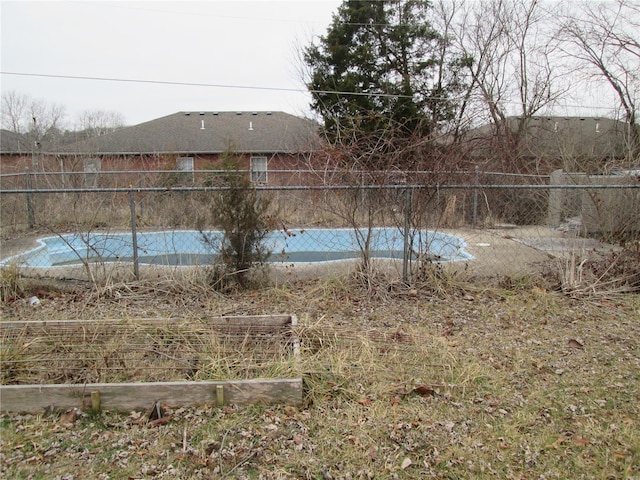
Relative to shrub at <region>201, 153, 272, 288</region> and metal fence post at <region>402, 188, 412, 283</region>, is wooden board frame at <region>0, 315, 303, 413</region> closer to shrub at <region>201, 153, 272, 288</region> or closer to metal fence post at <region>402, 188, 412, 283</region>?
shrub at <region>201, 153, 272, 288</region>

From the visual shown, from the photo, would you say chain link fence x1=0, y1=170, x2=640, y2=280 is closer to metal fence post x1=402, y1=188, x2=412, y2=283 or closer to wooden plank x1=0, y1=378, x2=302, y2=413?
metal fence post x1=402, y1=188, x2=412, y2=283

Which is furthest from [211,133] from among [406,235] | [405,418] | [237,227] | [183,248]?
[405,418]

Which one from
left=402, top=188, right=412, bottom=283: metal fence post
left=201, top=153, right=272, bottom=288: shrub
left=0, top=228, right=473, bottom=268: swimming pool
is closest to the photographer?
left=201, top=153, right=272, bottom=288: shrub

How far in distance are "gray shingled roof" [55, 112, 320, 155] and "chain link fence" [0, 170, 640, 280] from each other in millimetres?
11830

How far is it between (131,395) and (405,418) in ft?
5.44

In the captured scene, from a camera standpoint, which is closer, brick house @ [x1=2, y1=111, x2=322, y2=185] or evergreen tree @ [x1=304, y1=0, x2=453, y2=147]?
evergreen tree @ [x1=304, y1=0, x2=453, y2=147]

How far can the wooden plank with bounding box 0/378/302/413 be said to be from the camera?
2504mm

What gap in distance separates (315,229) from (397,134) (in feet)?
10.7

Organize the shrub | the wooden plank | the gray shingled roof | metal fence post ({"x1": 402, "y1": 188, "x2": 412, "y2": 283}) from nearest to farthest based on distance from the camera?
the wooden plank → the shrub → metal fence post ({"x1": 402, "y1": 188, "x2": 412, "y2": 283}) → the gray shingled roof

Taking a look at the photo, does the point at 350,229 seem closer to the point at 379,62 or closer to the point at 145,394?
the point at 145,394

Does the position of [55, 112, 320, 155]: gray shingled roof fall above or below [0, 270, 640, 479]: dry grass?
above

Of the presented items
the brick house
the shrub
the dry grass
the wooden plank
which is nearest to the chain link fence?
the shrub

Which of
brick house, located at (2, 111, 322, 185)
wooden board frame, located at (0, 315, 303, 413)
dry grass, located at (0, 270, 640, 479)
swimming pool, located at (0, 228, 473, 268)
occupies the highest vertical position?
brick house, located at (2, 111, 322, 185)

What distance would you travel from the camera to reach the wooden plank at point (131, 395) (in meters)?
2.50
